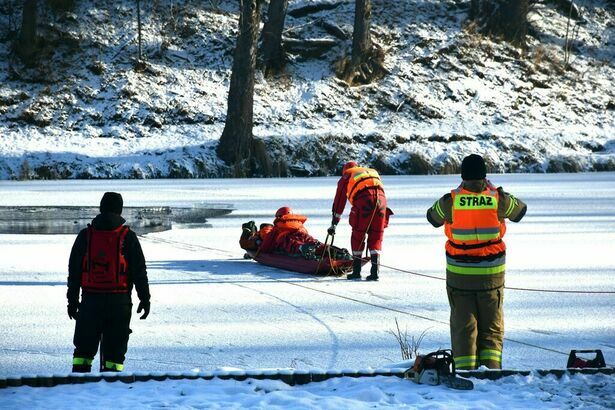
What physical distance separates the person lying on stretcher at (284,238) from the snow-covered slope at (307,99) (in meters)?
16.3

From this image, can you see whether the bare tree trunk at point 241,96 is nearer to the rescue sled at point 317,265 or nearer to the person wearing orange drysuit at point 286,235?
the person wearing orange drysuit at point 286,235

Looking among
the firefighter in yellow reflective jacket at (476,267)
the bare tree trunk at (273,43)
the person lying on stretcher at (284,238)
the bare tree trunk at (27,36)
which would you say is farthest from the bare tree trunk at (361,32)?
the firefighter in yellow reflective jacket at (476,267)

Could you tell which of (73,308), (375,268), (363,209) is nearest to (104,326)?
(73,308)

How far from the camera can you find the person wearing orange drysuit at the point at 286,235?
11.3 m

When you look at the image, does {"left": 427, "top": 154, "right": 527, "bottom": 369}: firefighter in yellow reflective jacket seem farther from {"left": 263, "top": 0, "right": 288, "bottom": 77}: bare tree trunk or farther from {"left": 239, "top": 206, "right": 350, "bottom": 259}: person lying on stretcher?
{"left": 263, "top": 0, "right": 288, "bottom": 77}: bare tree trunk

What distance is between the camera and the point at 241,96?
28125mm

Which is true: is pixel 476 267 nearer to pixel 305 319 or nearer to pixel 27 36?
pixel 305 319

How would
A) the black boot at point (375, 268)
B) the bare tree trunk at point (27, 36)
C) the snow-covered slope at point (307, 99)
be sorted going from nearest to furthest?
1. the black boot at point (375, 268)
2. the snow-covered slope at point (307, 99)
3. the bare tree trunk at point (27, 36)

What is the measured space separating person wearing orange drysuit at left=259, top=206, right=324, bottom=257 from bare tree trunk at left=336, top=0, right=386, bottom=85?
74.7ft

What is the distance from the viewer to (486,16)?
125 feet

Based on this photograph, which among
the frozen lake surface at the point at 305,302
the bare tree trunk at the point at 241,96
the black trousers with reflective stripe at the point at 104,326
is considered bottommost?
the frozen lake surface at the point at 305,302

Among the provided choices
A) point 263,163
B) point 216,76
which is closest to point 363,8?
point 216,76

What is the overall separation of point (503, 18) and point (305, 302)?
30880 millimetres

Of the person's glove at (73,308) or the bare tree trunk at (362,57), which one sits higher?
the bare tree trunk at (362,57)
